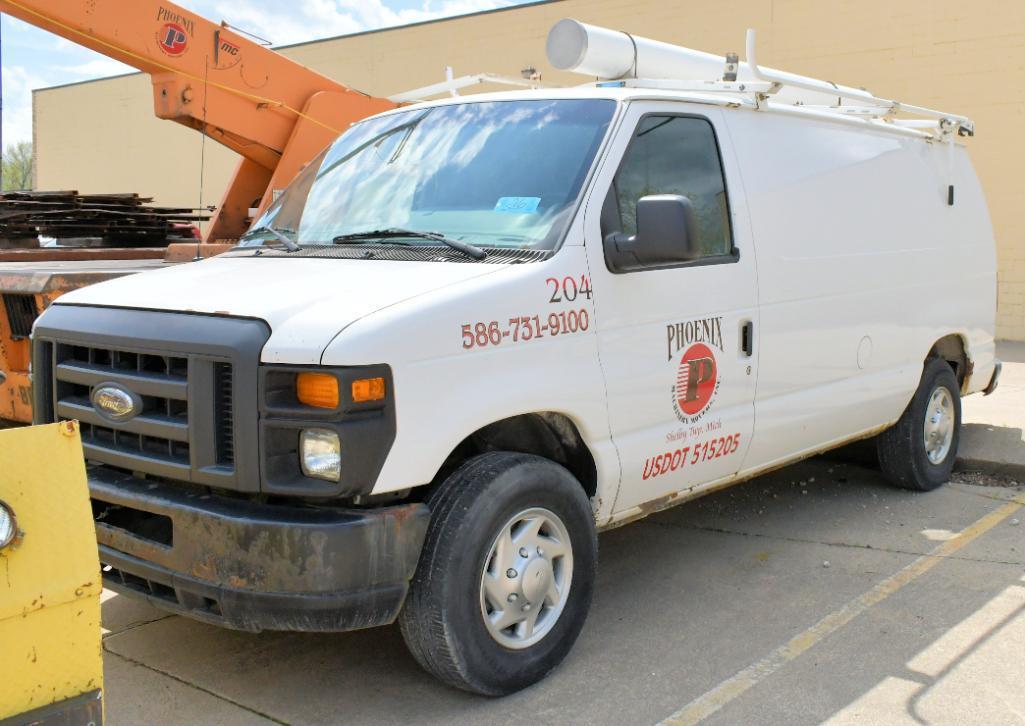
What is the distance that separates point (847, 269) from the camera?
223 inches

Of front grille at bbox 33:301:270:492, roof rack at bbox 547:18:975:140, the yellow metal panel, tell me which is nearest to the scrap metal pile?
roof rack at bbox 547:18:975:140

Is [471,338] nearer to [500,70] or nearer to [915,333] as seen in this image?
[915,333]

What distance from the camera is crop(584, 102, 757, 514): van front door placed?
4.27m

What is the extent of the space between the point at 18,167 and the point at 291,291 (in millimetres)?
48656

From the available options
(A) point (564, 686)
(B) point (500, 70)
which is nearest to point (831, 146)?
(A) point (564, 686)

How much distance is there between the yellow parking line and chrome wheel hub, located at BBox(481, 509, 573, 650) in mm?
597

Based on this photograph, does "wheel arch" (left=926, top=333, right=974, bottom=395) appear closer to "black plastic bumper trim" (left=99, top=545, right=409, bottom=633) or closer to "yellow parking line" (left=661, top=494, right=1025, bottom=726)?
"yellow parking line" (left=661, top=494, right=1025, bottom=726)

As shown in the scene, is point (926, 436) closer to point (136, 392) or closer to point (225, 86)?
point (136, 392)

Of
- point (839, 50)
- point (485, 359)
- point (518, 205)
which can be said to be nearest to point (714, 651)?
point (485, 359)

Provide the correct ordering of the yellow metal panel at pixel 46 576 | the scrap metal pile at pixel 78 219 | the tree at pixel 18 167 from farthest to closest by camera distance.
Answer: the tree at pixel 18 167 < the scrap metal pile at pixel 78 219 < the yellow metal panel at pixel 46 576

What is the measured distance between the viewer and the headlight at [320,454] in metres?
3.41

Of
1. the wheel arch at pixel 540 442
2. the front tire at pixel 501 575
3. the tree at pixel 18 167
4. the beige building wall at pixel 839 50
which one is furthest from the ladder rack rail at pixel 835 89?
the tree at pixel 18 167

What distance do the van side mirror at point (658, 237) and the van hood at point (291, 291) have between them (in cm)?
54

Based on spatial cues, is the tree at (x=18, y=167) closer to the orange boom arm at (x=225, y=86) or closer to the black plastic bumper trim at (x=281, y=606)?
the orange boom arm at (x=225, y=86)
